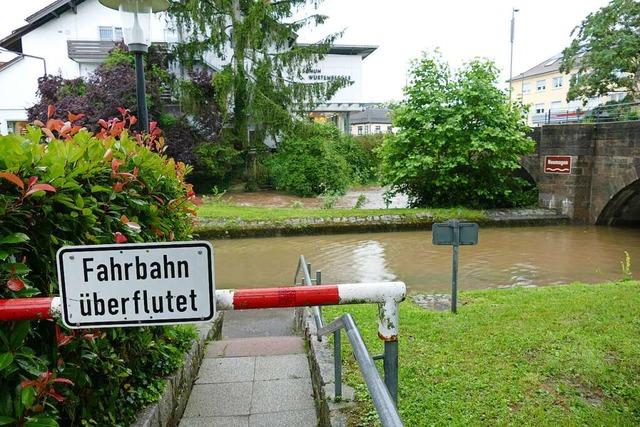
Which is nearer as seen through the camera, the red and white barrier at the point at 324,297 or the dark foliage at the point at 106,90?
the red and white barrier at the point at 324,297

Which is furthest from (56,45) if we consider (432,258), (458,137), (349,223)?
(432,258)

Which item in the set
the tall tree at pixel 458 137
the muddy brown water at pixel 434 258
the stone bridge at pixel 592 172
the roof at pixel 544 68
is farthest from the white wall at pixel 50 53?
the roof at pixel 544 68

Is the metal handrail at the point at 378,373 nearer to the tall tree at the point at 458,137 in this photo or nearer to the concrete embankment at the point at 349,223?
Answer: the concrete embankment at the point at 349,223

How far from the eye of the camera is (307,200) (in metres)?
20.8

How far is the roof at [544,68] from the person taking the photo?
44281 millimetres

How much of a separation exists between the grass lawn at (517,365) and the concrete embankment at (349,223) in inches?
318

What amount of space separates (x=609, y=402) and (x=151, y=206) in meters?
3.11

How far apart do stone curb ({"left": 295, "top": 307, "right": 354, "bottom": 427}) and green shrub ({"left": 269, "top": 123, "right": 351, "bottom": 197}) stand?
56.8ft

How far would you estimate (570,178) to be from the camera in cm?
1545

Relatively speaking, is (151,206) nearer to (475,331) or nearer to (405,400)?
(405,400)

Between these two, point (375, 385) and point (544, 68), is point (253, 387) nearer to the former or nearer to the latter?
point (375, 385)

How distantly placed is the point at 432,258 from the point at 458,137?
5.57 metres

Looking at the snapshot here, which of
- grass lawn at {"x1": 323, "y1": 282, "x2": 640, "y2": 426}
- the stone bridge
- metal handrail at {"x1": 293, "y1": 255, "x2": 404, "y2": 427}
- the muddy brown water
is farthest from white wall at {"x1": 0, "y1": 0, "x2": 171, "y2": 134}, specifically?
metal handrail at {"x1": 293, "y1": 255, "x2": 404, "y2": 427}

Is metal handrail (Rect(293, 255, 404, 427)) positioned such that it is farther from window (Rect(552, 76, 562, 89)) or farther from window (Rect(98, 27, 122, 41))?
window (Rect(552, 76, 562, 89))
